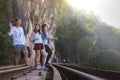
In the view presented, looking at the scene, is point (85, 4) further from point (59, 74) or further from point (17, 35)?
point (59, 74)

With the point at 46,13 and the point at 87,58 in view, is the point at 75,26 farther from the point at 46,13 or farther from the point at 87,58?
the point at 46,13

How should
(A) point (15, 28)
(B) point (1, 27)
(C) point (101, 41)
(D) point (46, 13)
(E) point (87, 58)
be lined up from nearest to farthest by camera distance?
1. (A) point (15, 28)
2. (B) point (1, 27)
3. (D) point (46, 13)
4. (E) point (87, 58)
5. (C) point (101, 41)

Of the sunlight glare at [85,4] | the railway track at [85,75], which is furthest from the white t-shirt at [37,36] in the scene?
the sunlight glare at [85,4]

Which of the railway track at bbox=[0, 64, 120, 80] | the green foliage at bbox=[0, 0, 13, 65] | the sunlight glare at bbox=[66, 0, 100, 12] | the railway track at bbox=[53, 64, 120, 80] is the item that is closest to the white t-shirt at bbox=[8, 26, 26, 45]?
the railway track at bbox=[0, 64, 120, 80]

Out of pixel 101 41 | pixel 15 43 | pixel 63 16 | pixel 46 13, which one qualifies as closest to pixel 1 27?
pixel 15 43

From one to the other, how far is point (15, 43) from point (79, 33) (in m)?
67.6

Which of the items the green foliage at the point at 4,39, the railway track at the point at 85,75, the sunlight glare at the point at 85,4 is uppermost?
the sunlight glare at the point at 85,4

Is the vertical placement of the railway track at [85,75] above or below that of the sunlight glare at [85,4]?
below

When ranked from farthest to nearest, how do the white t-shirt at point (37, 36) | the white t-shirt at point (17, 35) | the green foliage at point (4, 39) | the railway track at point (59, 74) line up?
the green foliage at point (4, 39)
the white t-shirt at point (37, 36)
the white t-shirt at point (17, 35)
the railway track at point (59, 74)

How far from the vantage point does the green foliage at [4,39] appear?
83.4 ft

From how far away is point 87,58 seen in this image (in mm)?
71625

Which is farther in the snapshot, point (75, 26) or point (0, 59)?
point (75, 26)

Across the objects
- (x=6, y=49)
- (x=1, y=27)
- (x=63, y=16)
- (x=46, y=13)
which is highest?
(x=63, y=16)

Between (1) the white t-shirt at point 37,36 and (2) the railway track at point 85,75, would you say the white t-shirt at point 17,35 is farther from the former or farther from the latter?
(2) the railway track at point 85,75
